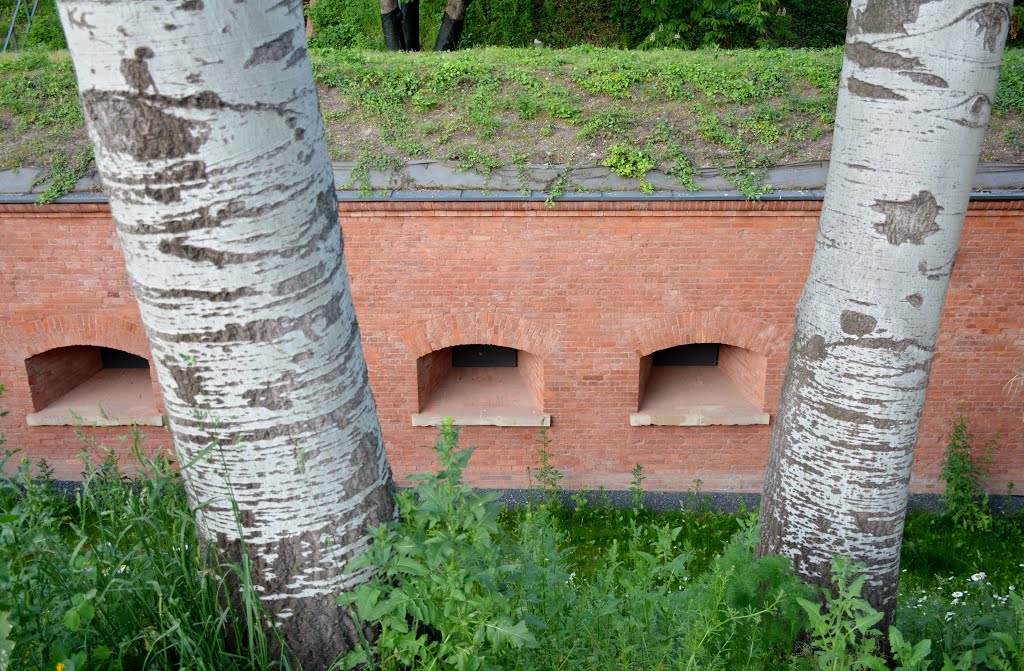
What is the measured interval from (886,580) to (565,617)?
172 centimetres

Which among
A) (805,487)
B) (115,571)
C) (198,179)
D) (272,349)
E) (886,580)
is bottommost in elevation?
(886,580)

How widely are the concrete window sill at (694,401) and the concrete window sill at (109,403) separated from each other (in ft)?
15.4

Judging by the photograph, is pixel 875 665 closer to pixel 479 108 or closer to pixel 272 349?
pixel 272 349

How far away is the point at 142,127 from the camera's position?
1.82m

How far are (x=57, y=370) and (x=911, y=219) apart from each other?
7.84 metres

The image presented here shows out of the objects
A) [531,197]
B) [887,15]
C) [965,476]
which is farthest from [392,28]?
[887,15]

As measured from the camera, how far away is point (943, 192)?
2994mm

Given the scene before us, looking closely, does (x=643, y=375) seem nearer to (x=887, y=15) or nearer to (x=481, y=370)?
(x=481, y=370)

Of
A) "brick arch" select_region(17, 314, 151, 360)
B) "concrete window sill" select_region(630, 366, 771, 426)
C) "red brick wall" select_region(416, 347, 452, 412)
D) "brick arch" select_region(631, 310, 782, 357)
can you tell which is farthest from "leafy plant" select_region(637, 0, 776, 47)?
"brick arch" select_region(17, 314, 151, 360)

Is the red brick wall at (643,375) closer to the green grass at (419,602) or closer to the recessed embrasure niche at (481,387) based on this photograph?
the recessed embrasure niche at (481,387)

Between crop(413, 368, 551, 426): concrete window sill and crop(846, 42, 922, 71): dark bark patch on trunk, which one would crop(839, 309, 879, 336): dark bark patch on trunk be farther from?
crop(413, 368, 551, 426): concrete window sill

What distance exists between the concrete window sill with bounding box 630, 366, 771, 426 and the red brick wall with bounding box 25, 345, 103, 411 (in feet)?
18.5

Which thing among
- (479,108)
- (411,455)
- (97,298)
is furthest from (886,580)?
(97,298)

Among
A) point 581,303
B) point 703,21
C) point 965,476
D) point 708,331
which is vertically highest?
point 703,21
